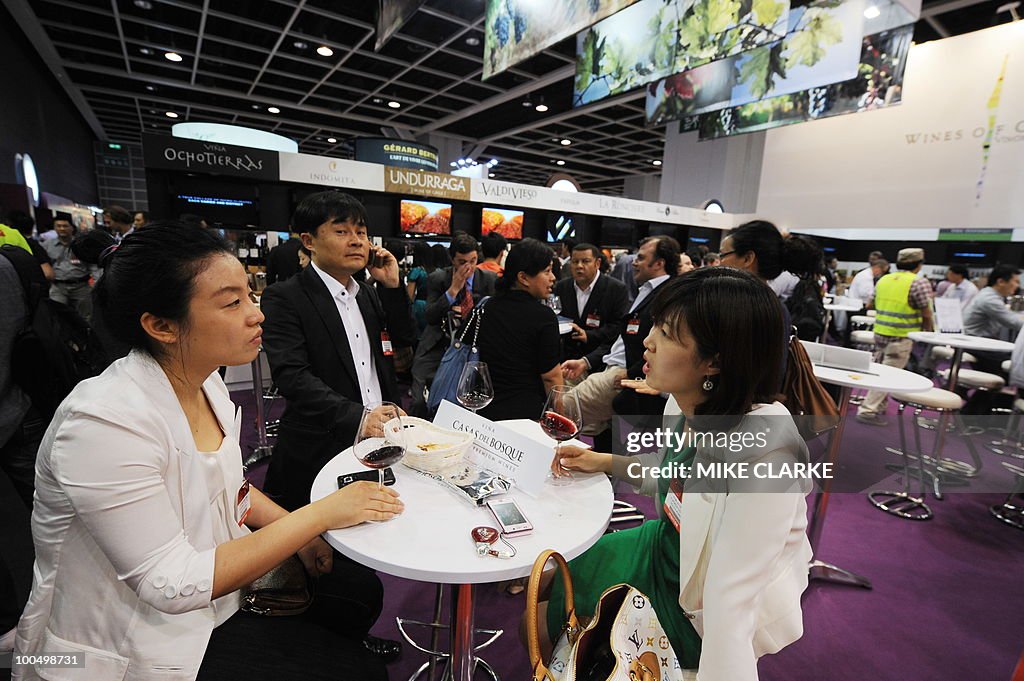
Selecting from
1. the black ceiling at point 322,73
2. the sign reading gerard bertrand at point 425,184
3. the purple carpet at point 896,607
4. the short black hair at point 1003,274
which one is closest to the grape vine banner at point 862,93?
the black ceiling at point 322,73

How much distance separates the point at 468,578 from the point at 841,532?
3.18 m

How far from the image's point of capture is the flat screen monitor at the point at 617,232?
11.3 m

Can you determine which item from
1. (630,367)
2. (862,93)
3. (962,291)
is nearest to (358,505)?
(630,367)

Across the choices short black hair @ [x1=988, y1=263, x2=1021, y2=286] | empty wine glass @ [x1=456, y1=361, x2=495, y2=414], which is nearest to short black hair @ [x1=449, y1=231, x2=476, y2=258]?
empty wine glass @ [x1=456, y1=361, x2=495, y2=414]

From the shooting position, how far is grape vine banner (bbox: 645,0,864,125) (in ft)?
14.7

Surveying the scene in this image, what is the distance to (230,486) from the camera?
1187 mm

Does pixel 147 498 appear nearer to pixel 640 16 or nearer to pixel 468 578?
pixel 468 578

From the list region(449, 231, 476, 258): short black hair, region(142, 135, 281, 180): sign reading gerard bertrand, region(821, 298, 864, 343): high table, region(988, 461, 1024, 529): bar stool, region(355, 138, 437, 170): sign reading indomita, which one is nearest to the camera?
region(988, 461, 1024, 529): bar stool

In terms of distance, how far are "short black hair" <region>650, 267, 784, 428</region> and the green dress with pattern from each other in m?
0.25

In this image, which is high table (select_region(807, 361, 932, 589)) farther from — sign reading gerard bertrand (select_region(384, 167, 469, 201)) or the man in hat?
sign reading gerard bertrand (select_region(384, 167, 469, 201))

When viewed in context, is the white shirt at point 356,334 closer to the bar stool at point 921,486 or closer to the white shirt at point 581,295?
the white shirt at point 581,295

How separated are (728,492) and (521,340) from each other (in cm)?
162

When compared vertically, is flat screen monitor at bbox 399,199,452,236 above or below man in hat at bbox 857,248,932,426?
above

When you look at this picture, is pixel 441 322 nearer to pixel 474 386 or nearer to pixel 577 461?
pixel 474 386
